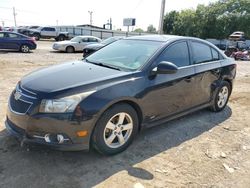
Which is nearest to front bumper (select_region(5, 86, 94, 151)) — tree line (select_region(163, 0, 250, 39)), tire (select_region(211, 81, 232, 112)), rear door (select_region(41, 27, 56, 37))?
tire (select_region(211, 81, 232, 112))

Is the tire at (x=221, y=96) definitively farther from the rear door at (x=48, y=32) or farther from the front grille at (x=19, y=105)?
the rear door at (x=48, y=32)

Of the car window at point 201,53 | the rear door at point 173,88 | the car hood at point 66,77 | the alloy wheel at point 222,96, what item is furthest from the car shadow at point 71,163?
the alloy wheel at point 222,96

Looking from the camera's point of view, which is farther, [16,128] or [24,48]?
[24,48]

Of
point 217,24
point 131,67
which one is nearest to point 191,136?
point 131,67

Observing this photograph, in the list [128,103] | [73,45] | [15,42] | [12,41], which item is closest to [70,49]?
[73,45]

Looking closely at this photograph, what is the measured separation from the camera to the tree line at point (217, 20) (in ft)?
153

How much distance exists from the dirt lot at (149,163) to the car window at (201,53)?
4.17ft

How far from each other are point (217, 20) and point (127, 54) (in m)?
47.9

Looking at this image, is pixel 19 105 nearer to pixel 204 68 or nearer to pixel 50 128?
pixel 50 128

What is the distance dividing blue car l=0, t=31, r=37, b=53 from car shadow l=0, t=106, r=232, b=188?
14.8 metres

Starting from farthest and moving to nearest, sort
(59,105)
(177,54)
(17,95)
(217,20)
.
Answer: (217,20) → (177,54) → (17,95) → (59,105)

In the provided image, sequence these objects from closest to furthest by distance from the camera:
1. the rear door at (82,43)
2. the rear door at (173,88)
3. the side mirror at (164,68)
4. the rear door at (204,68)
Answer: the side mirror at (164,68) < the rear door at (173,88) < the rear door at (204,68) < the rear door at (82,43)

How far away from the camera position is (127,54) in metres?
4.51

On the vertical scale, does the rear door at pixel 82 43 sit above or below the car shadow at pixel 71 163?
below
